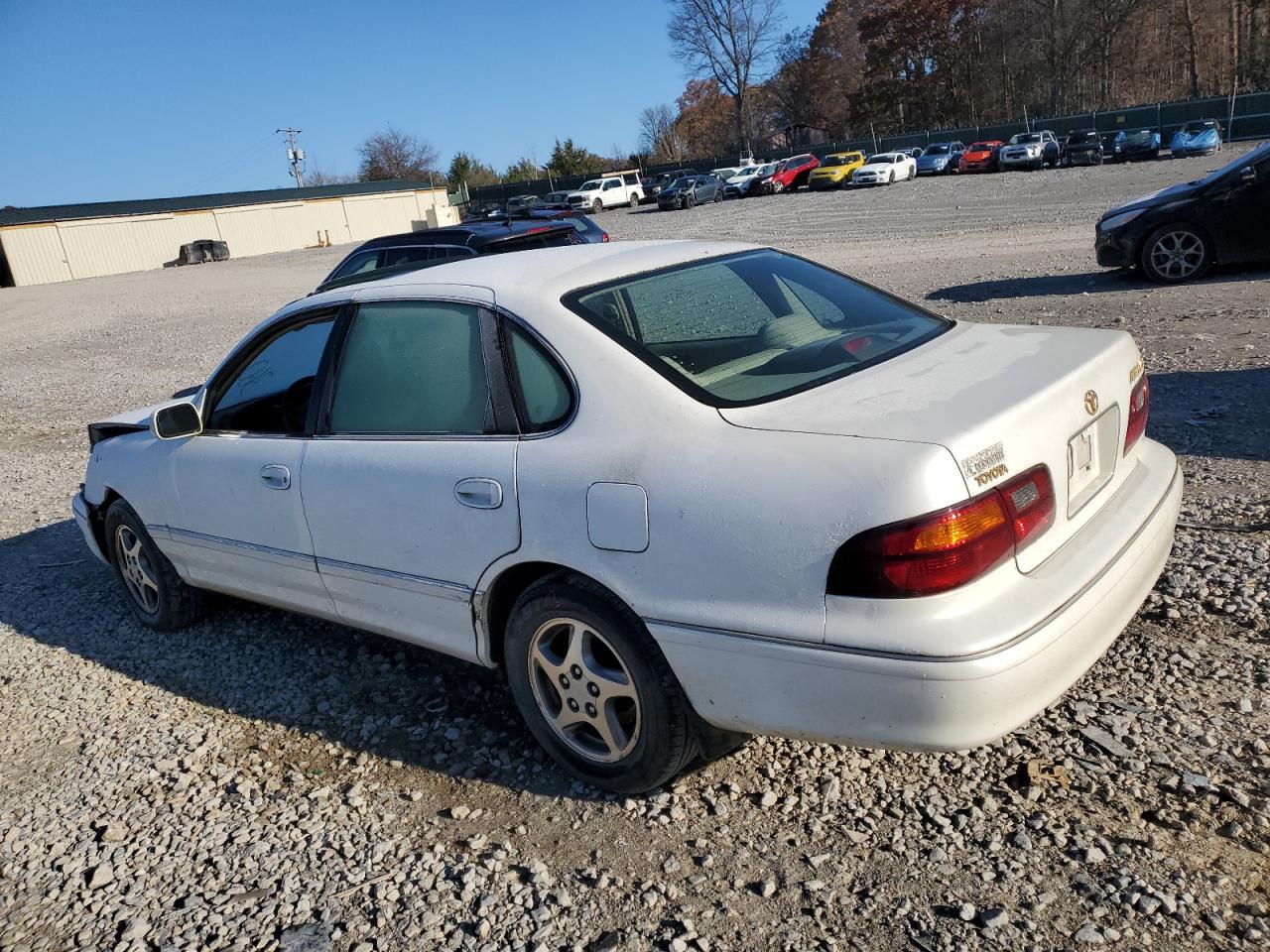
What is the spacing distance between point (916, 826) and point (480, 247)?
7.42 meters

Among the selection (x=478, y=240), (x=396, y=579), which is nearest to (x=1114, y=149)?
(x=478, y=240)

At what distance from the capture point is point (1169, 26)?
71.9m

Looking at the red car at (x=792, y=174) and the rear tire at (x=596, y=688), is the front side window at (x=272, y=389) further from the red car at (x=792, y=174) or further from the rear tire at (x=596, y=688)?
the red car at (x=792, y=174)

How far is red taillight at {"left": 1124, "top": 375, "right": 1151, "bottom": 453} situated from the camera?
3113mm

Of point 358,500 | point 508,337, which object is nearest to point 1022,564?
point 508,337

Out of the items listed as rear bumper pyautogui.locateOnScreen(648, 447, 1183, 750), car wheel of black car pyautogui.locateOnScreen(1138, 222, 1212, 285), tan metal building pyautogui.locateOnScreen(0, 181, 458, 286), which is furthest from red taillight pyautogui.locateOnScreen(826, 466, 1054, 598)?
tan metal building pyautogui.locateOnScreen(0, 181, 458, 286)

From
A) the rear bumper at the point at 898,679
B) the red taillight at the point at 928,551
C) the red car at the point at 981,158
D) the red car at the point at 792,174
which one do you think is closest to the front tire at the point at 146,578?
the rear bumper at the point at 898,679

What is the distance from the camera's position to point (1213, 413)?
5.91m

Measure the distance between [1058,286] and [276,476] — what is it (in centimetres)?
1000

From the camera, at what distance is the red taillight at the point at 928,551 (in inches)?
89.9

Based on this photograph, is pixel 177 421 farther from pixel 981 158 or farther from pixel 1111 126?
pixel 1111 126

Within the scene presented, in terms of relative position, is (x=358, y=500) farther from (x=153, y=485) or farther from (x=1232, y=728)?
(x=1232, y=728)

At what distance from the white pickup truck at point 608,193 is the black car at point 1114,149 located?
2272 centimetres

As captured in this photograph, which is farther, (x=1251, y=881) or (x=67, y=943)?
(x=67, y=943)
